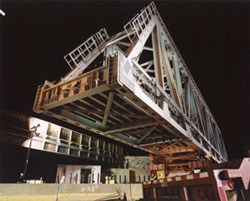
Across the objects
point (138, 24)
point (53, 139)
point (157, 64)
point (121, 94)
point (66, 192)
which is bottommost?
point (66, 192)

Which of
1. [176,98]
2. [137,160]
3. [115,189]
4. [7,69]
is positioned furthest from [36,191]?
[137,160]

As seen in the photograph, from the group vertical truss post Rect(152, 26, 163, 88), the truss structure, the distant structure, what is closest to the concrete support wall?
the truss structure

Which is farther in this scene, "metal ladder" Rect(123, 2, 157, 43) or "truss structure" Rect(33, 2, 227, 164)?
"metal ladder" Rect(123, 2, 157, 43)

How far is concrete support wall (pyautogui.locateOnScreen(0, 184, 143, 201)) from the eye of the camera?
7457mm

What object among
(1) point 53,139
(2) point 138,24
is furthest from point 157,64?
(1) point 53,139

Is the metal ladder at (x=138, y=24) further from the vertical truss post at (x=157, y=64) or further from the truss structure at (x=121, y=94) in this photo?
the vertical truss post at (x=157, y=64)

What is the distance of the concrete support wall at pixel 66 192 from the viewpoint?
746 centimetres

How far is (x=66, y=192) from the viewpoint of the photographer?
8.44 metres

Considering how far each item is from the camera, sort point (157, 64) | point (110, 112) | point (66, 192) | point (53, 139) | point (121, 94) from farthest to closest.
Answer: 1. point (53, 139)
2. point (66, 192)
3. point (157, 64)
4. point (110, 112)
5. point (121, 94)

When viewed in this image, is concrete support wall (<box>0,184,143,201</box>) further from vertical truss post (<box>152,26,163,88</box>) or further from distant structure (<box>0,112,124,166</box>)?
vertical truss post (<box>152,26,163,88</box>)

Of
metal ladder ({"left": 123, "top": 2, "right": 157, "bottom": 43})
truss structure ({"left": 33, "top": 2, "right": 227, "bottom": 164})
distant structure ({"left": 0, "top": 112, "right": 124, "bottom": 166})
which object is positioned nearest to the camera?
truss structure ({"left": 33, "top": 2, "right": 227, "bottom": 164})

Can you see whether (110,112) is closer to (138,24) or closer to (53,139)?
(138,24)

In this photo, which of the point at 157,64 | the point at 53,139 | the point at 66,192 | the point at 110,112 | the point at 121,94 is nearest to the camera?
the point at 121,94

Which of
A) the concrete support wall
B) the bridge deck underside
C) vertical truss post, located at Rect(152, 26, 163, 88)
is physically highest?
vertical truss post, located at Rect(152, 26, 163, 88)
